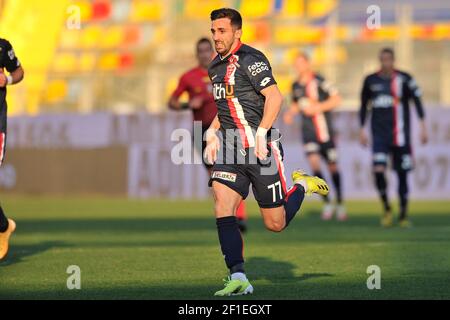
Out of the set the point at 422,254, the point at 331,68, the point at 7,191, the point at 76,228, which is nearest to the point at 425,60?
the point at 331,68

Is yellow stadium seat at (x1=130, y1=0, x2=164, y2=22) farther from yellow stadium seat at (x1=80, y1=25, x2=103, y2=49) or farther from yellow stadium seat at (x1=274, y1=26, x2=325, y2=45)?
yellow stadium seat at (x1=274, y1=26, x2=325, y2=45)

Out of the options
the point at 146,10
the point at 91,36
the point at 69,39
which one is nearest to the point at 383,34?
the point at 146,10

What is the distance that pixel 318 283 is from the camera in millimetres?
9172

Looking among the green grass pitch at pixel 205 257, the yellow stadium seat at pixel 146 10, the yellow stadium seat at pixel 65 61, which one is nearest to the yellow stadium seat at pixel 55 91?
the yellow stadium seat at pixel 65 61

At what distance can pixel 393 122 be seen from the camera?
1623cm

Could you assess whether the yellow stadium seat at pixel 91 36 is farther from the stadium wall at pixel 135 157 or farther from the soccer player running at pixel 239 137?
the soccer player running at pixel 239 137

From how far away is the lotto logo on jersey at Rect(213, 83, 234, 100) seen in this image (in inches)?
348

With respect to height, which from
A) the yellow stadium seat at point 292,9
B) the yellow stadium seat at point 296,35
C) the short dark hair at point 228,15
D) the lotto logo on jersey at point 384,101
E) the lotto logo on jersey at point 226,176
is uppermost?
the yellow stadium seat at point 292,9

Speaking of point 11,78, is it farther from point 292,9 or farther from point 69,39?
point 69,39

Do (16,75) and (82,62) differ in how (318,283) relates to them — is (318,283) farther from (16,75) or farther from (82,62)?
(82,62)

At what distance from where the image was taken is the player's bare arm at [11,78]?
10633mm

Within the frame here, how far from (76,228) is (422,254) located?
19.7 feet

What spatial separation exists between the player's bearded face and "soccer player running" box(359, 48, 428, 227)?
768 cm

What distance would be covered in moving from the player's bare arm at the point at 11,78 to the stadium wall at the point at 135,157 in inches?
513
